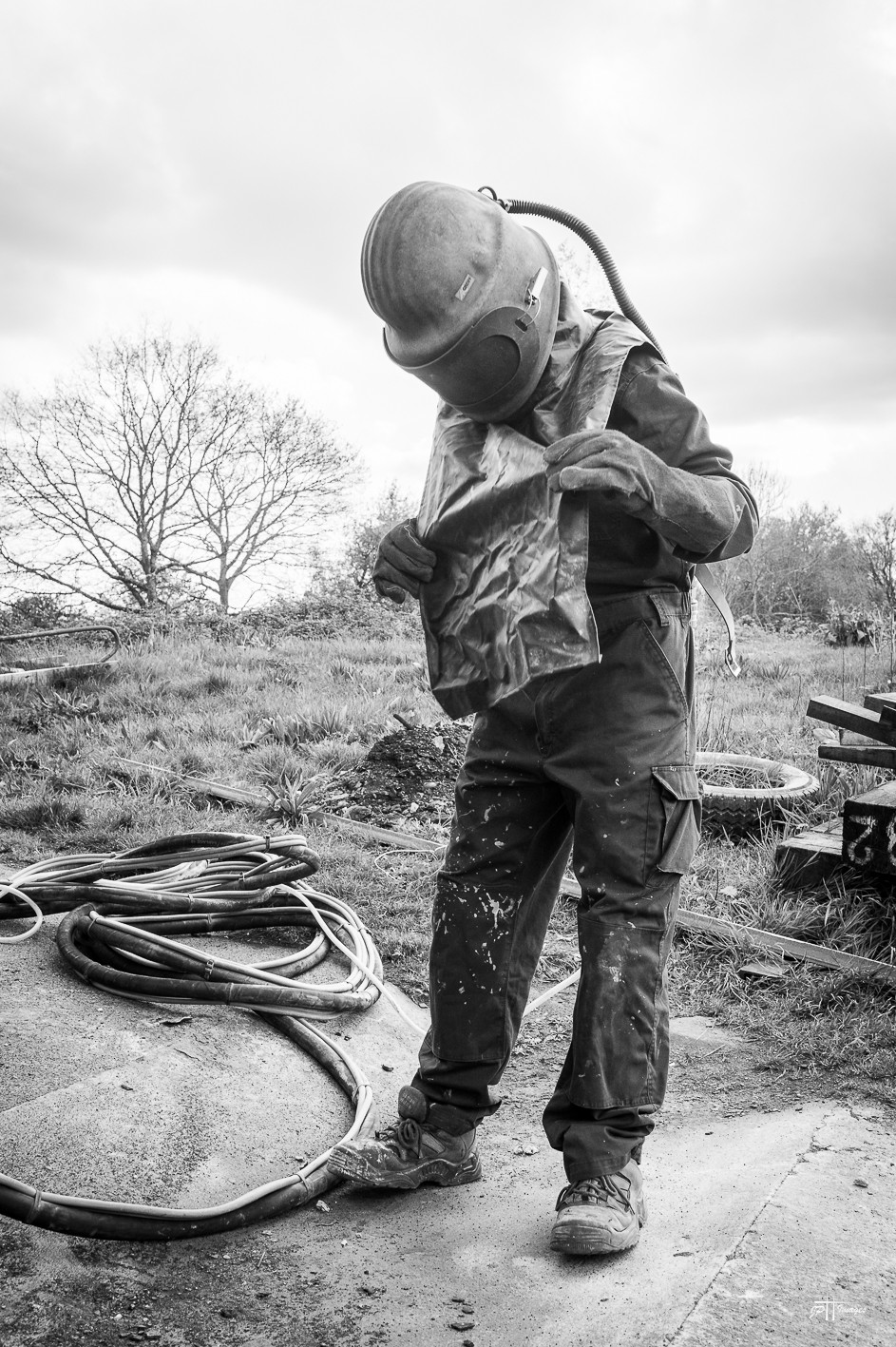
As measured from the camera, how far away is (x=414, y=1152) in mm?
2133

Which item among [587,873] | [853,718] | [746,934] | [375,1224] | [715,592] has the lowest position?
[375,1224]

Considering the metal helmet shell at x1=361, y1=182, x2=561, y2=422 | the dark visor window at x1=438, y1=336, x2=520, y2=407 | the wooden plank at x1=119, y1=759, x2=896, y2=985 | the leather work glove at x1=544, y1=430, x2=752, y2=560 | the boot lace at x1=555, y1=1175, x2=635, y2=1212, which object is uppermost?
the metal helmet shell at x1=361, y1=182, x2=561, y2=422

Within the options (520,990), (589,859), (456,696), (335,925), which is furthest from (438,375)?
(335,925)

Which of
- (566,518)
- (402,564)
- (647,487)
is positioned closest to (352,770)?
(402,564)

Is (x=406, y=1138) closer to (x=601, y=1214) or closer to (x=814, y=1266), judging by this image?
(x=601, y=1214)

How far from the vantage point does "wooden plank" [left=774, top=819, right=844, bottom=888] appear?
12.2 feet

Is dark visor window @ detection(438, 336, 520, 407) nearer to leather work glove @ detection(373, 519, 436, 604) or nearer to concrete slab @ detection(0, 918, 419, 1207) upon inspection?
leather work glove @ detection(373, 519, 436, 604)

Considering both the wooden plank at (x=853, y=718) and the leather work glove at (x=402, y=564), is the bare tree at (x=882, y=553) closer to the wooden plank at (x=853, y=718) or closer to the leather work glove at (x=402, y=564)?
the wooden plank at (x=853, y=718)

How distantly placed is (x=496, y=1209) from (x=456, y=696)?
1.02m

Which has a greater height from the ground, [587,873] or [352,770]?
[587,873]

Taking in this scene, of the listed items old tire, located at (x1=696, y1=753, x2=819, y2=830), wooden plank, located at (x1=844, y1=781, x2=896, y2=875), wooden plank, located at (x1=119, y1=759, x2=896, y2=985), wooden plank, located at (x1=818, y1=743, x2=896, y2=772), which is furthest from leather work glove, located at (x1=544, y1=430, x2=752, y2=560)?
old tire, located at (x1=696, y1=753, x2=819, y2=830)

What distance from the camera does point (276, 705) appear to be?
6.90 m

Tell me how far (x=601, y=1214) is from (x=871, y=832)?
1982 mm

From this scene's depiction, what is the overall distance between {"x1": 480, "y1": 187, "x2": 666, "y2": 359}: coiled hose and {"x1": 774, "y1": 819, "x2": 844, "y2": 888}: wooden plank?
216 centimetres
